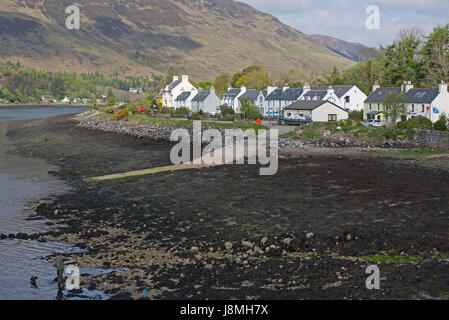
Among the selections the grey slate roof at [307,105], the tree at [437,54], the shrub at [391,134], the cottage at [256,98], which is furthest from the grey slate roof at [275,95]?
the shrub at [391,134]

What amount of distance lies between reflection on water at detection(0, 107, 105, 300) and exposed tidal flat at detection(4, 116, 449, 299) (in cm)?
129

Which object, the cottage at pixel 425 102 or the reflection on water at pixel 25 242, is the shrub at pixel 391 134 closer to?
the cottage at pixel 425 102

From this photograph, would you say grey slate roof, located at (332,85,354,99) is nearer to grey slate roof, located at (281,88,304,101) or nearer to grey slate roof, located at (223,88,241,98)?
grey slate roof, located at (281,88,304,101)

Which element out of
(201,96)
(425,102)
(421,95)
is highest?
(201,96)

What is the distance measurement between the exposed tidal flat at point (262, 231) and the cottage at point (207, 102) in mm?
72949

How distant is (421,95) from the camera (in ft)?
259

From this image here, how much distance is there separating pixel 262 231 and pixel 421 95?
62.8 metres

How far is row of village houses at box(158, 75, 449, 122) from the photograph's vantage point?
7731 centimetres

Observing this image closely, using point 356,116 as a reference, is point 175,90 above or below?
above

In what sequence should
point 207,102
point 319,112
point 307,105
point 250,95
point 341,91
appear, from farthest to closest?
point 250,95 → point 207,102 → point 341,91 → point 307,105 → point 319,112

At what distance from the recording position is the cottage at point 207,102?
11822cm

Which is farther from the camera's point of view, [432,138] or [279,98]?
[279,98]

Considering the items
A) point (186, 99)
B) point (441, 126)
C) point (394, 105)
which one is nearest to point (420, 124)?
point (441, 126)

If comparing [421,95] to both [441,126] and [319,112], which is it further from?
[441,126]
